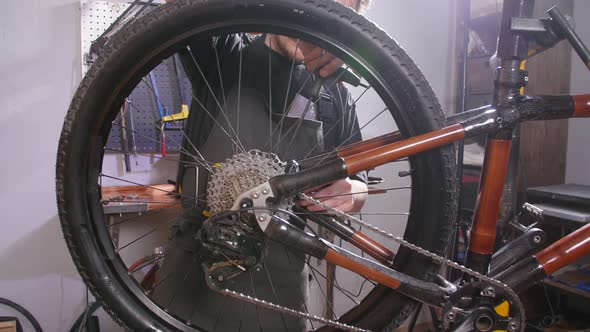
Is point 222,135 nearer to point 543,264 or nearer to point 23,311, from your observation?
point 543,264

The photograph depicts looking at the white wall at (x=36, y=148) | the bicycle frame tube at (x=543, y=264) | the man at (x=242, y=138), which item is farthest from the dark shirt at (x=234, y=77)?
the white wall at (x=36, y=148)

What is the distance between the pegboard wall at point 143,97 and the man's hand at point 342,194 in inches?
29.5

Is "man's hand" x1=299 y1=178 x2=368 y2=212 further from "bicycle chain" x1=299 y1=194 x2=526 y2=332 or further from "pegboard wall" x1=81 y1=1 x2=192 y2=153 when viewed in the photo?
"pegboard wall" x1=81 y1=1 x2=192 y2=153

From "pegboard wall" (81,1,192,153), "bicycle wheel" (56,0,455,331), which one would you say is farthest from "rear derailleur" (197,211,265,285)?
"pegboard wall" (81,1,192,153)

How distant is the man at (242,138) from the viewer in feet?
2.43

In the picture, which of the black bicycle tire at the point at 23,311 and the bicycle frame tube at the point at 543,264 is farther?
the black bicycle tire at the point at 23,311

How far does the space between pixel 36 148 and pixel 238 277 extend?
1017 millimetres

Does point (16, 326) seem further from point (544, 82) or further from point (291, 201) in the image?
point (544, 82)

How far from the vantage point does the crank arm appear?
591 mm

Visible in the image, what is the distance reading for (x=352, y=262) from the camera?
1.97 ft

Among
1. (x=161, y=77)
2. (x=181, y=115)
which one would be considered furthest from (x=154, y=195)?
(x=161, y=77)

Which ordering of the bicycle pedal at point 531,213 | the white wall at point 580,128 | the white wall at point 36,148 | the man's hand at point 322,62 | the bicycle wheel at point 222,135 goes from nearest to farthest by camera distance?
the bicycle wheel at point 222,135 → the man's hand at point 322,62 → the bicycle pedal at point 531,213 → the white wall at point 36,148 → the white wall at point 580,128

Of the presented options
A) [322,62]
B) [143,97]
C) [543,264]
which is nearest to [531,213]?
[543,264]

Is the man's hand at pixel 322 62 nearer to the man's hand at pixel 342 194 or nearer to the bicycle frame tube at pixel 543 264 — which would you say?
the man's hand at pixel 342 194
